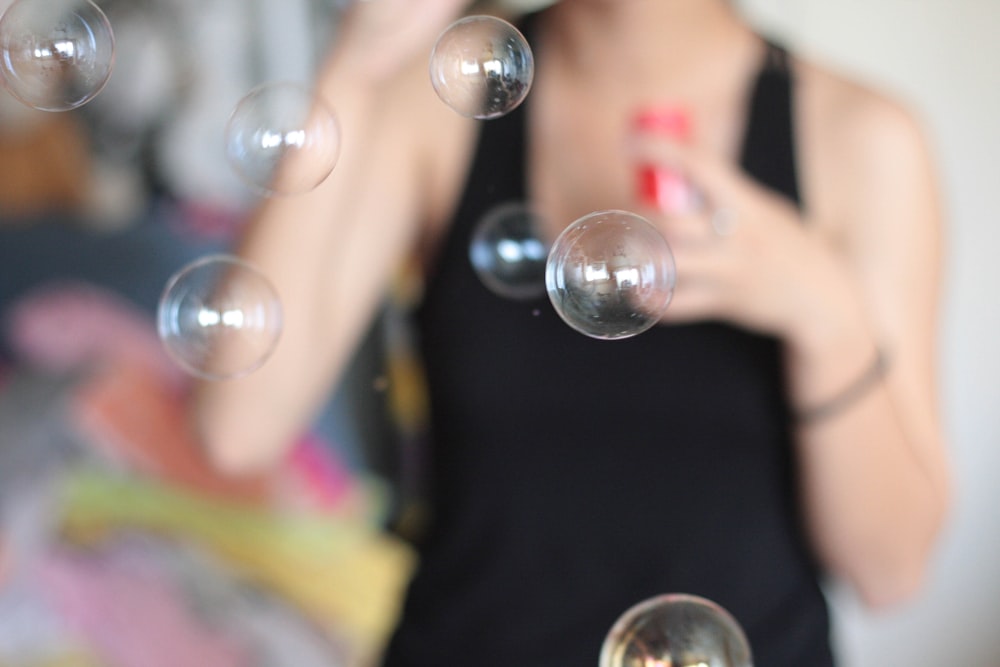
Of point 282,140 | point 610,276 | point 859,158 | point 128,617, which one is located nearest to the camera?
point 610,276

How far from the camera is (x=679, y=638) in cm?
63

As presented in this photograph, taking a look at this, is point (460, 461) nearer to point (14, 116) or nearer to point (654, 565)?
point (654, 565)

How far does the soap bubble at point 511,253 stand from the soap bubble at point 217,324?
0.54ft

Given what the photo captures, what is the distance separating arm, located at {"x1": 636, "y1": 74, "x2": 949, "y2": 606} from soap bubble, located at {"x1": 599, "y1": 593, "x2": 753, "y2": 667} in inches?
7.7

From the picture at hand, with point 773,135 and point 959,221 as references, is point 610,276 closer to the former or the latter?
point 773,135

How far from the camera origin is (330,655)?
1.42 meters

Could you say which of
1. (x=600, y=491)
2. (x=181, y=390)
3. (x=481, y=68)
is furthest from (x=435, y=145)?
(x=181, y=390)

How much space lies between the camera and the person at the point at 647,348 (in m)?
0.77

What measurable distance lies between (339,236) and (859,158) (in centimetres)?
42

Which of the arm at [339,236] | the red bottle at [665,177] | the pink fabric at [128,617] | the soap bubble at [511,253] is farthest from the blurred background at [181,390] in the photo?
the red bottle at [665,177]

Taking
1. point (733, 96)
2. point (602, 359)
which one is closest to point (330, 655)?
point (602, 359)

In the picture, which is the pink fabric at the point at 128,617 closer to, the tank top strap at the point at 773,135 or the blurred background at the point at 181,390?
the blurred background at the point at 181,390

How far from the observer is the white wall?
4.65ft

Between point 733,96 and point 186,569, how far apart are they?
0.93 metres
